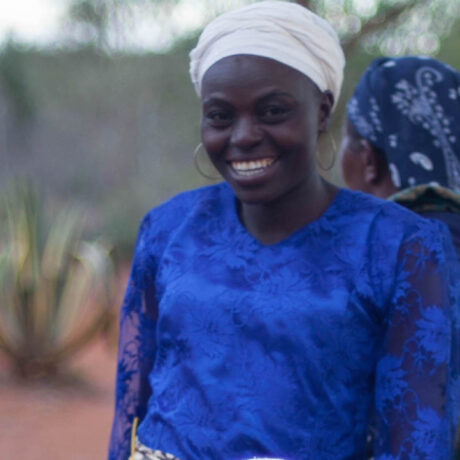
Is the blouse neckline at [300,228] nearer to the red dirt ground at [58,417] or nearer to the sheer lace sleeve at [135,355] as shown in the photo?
the sheer lace sleeve at [135,355]

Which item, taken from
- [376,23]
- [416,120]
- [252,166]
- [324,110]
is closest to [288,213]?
[252,166]

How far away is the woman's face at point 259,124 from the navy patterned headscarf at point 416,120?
0.56 m

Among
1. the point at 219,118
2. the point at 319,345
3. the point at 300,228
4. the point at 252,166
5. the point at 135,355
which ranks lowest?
the point at 135,355

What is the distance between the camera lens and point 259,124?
66.8 inches

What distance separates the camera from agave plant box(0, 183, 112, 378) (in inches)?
236

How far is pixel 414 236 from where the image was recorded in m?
1.64

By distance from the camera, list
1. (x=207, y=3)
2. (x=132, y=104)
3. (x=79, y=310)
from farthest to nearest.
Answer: (x=132, y=104), (x=207, y=3), (x=79, y=310)

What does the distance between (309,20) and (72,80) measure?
804 inches

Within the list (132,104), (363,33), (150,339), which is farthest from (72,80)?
(150,339)

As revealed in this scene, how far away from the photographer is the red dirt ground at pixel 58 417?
499 centimetres

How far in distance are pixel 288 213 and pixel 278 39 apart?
→ 0.40 metres

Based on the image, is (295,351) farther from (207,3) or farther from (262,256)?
(207,3)

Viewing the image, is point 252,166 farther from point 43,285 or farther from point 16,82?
point 16,82

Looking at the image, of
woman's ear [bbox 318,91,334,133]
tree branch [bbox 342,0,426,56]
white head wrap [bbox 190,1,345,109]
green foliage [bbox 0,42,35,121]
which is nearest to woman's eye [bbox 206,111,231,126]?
white head wrap [bbox 190,1,345,109]
